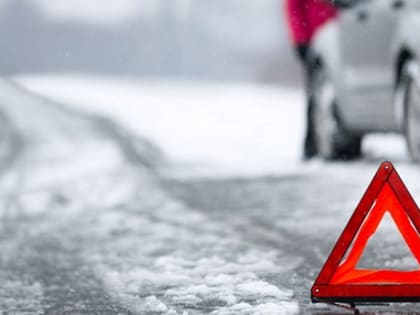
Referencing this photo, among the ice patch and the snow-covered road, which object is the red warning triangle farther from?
the ice patch

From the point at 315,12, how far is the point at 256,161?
5.90 feet

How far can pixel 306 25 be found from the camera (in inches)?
441

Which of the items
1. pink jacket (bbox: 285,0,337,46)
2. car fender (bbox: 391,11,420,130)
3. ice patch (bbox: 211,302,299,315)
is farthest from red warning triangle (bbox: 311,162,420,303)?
pink jacket (bbox: 285,0,337,46)

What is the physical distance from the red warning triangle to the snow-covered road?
0.19m

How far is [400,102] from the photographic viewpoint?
7.65 metres

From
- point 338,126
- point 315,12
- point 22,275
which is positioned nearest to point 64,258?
point 22,275

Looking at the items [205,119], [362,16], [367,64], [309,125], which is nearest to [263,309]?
[362,16]

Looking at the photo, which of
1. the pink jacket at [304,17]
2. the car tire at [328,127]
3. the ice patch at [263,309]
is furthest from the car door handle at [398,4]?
the ice patch at [263,309]

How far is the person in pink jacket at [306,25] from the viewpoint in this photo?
35.9 ft

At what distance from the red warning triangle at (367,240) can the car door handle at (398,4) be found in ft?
13.5

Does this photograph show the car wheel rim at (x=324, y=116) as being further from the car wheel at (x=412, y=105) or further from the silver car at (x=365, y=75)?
the car wheel at (x=412, y=105)

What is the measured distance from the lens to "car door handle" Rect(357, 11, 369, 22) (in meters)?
8.19

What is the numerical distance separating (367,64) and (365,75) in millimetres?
127

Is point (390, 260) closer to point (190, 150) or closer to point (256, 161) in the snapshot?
point (256, 161)
